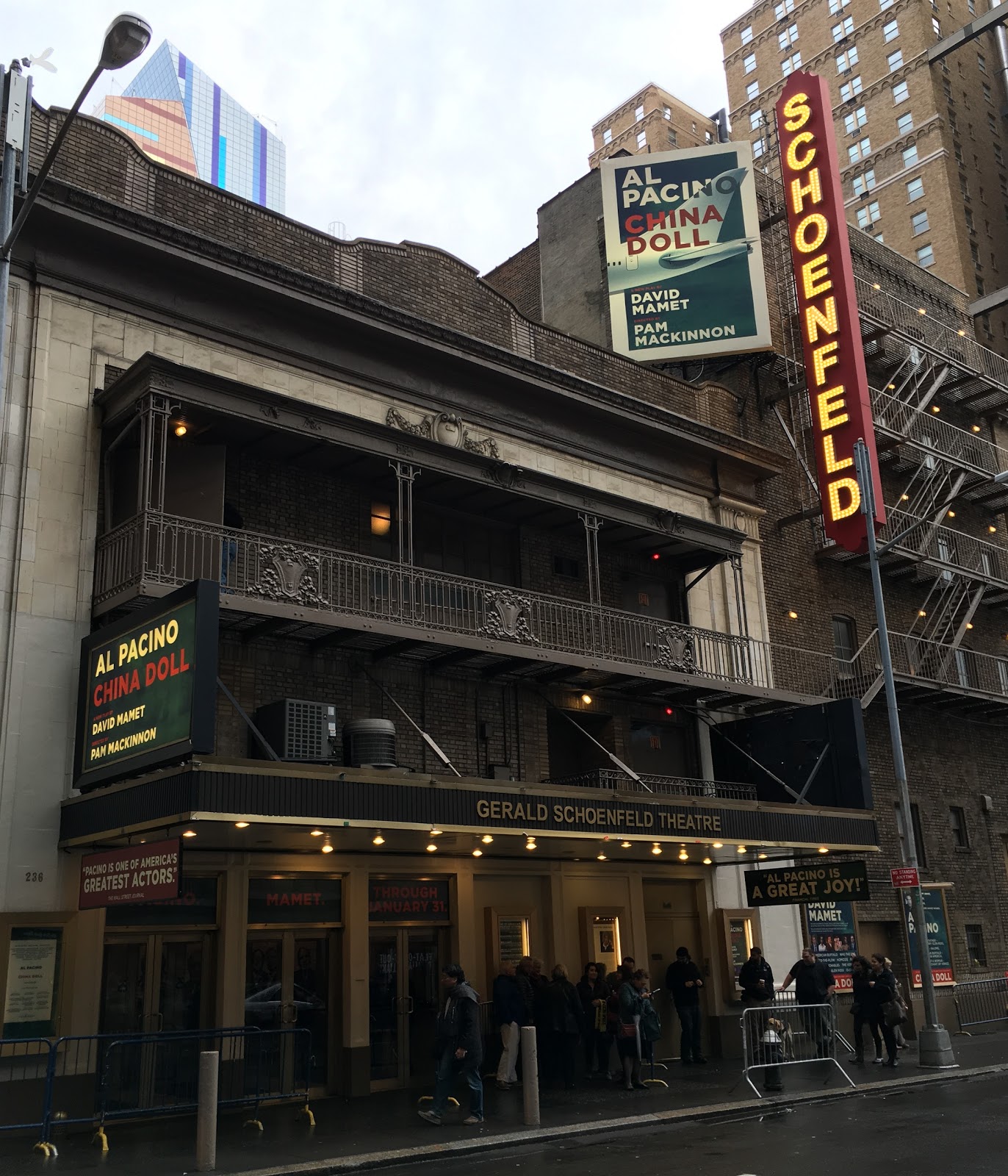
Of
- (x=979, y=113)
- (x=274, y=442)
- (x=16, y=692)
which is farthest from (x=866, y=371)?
(x=979, y=113)

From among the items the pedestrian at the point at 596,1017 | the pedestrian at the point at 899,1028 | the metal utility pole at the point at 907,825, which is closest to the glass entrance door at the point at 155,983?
the pedestrian at the point at 596,1017

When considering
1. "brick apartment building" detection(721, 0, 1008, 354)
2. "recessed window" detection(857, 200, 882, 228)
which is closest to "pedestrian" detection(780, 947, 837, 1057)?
"brick apartment building" detection(721, 0, 1008, 354)

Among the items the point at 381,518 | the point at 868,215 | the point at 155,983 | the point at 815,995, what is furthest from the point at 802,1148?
the point at 868,215

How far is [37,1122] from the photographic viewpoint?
13.0m

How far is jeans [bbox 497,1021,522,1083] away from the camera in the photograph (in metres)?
17.0

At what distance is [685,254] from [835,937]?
1614 cm

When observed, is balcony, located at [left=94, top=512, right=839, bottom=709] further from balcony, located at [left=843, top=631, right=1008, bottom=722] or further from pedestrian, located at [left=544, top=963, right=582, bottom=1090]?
pedestrian, located at [left=544, top=963, right=582, bottom=1090]

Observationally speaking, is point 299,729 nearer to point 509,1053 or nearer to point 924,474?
point 509,1053

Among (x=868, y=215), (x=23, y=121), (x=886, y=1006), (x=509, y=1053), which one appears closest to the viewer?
(x=23, y=121)

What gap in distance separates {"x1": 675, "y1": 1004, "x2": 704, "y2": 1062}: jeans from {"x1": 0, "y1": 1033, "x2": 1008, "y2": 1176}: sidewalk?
1.07m

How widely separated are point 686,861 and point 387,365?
1055cm

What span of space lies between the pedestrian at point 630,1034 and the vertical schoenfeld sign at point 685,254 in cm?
1575

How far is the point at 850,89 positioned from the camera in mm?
73250

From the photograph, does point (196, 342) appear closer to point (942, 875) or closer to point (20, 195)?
point (20, 195)
